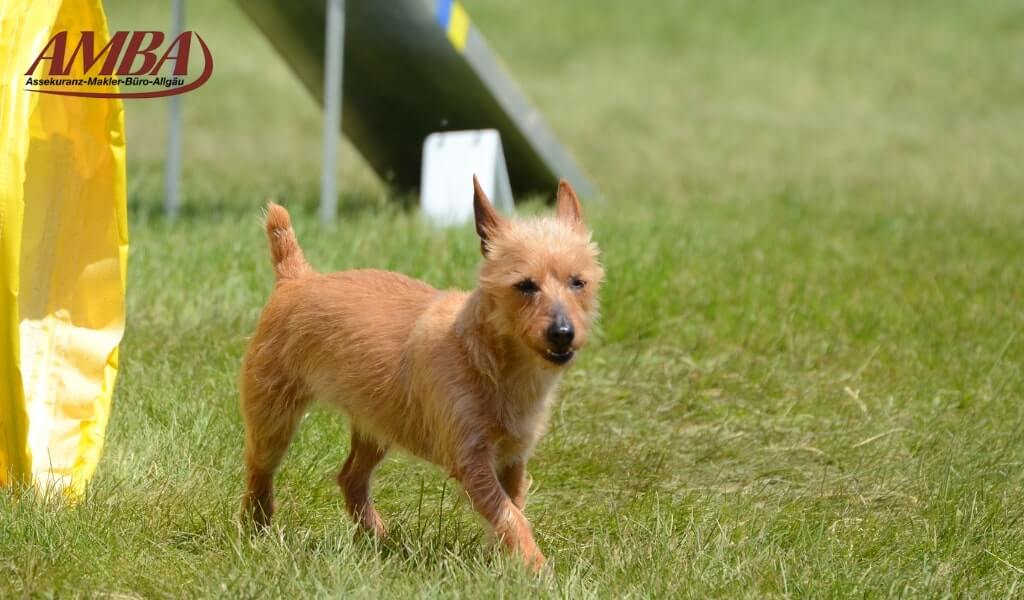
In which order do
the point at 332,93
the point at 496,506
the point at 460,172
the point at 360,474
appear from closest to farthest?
the point at 496,506, the point at 360,474, the point at 332,93, the point at 460,172

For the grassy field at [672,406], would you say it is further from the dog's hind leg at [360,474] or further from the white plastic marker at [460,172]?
the white plastic marker at [460,172]

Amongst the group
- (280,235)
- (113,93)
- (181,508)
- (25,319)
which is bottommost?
(181,508)

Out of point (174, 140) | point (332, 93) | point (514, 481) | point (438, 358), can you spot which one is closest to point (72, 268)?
point (438, 358)

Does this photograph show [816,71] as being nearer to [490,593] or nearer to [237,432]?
[237,432]

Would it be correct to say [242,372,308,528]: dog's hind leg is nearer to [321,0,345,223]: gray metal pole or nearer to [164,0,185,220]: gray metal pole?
[321,0,345,223]: gray metal pole

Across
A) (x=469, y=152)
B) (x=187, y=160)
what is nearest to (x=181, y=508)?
(x=469, y=152)

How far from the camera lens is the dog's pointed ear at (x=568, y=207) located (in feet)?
12.6

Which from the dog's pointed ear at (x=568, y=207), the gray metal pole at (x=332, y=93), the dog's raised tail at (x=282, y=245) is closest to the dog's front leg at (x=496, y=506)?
the dog's pointed ear at (x=568, y=207)

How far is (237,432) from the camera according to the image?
4734 mm

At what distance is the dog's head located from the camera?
3.47 meters

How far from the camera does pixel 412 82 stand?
8984 mm

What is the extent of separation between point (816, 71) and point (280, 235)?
15.2 m

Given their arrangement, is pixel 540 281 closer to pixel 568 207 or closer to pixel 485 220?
pixel 485 220

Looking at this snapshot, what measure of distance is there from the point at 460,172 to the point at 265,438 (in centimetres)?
460
